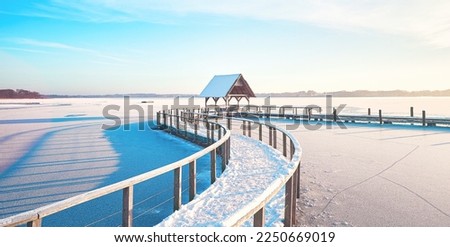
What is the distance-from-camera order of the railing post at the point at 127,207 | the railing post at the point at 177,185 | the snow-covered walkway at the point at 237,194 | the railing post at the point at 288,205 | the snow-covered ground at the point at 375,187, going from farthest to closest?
1. the railing post at the point at 177,185
2. the snow-covered ground at the point at 375,187
3. the snow-covered walkway at the point at 237,194
4. the railing post at the point at 288,205
5. the railing post at the point at 127,207

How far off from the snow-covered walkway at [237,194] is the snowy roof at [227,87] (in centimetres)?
2300

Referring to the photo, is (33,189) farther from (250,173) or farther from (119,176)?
(250,173)

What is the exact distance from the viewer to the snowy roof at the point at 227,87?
100 feet

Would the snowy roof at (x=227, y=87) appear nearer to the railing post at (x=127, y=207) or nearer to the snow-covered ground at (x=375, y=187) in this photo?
the snow-covered ground at (x=375, y=187)

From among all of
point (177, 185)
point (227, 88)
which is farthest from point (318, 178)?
point (227, 88)

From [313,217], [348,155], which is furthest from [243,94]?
[313,217]

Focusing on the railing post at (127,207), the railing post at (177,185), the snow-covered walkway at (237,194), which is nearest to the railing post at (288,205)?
the snow-covered walkway at (237,194)

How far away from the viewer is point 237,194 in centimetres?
471

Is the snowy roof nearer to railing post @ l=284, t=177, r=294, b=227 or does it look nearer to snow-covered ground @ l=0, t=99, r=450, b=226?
snow-covered ground @ l=0, t=99, r=450, b=226

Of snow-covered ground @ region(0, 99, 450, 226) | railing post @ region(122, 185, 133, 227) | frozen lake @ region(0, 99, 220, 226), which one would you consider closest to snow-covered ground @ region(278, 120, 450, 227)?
snow-covered ground @ region(0, 99, 450, 226)

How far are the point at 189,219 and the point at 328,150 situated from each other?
6.96 meters

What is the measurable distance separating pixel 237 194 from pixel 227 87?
26342mm

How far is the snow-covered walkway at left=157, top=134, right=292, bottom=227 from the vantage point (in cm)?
371

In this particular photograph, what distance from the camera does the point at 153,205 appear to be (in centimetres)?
504
